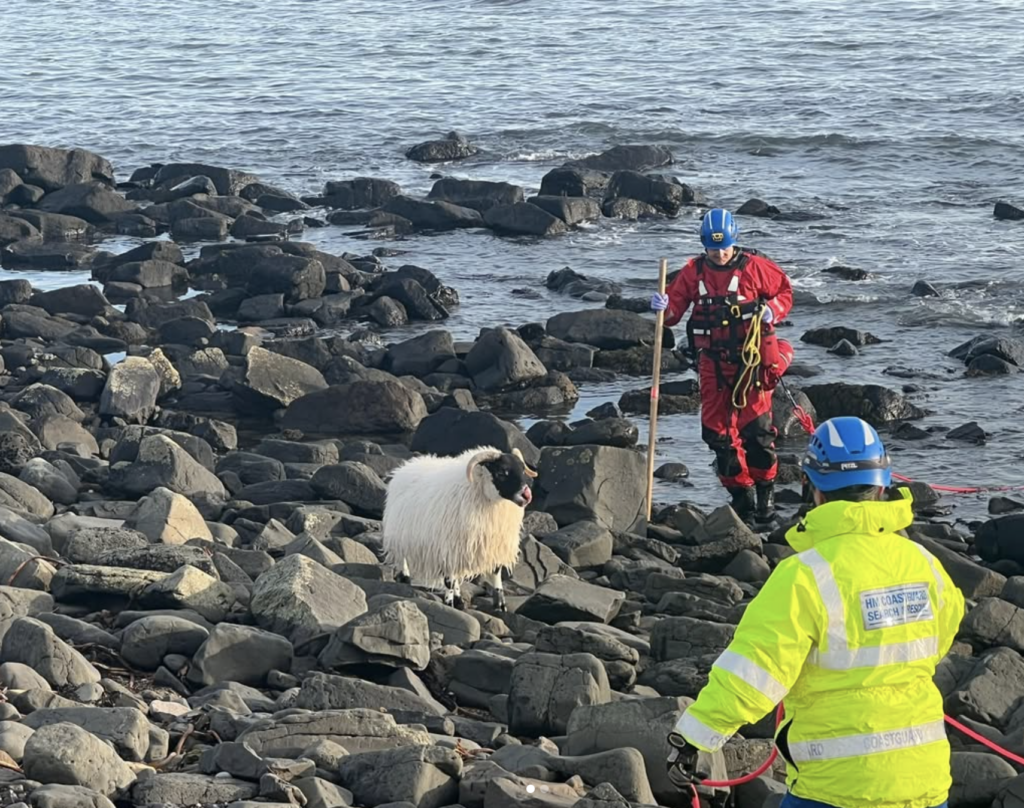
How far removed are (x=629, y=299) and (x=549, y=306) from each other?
1.15 m

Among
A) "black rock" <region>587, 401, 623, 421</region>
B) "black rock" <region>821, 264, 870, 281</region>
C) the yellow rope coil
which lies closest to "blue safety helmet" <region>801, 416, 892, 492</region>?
the yellow rope coil

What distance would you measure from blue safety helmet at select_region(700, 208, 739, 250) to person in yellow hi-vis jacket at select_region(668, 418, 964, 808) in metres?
7.86

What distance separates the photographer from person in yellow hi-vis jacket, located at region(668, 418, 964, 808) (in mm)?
4922

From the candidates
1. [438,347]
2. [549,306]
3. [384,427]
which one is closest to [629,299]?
[549,306]

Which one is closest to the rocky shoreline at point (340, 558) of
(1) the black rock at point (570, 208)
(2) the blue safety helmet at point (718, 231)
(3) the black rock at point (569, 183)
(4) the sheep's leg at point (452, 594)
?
(4) the sheep's leg at point (452, 594)

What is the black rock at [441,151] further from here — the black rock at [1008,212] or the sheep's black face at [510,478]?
the sheep's black face at [510,478]

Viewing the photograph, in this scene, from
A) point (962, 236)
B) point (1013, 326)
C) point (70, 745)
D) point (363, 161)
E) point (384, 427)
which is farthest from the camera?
point (363, 161)

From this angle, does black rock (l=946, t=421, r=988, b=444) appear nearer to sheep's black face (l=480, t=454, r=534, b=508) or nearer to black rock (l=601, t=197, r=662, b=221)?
sheep's black face (l=480, t=454, r=534, b=508)

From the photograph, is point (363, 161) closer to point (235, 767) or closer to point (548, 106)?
point (548, 106)

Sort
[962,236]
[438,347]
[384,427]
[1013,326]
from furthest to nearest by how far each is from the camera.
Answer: [962,236], [1013,326], [438,347], [384,427]

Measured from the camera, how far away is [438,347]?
19.3 m

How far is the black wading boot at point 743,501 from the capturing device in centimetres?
1398

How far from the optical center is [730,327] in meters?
13.2

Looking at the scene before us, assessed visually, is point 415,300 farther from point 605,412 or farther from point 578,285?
point 605,412
